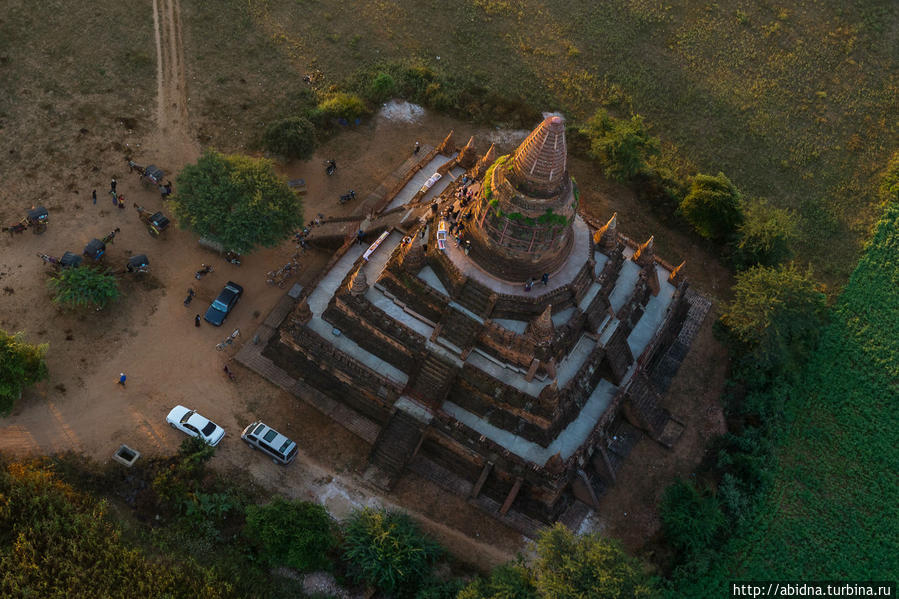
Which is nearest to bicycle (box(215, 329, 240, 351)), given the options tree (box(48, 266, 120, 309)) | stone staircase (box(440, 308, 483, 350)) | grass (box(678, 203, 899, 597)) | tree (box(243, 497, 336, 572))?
tree (box(48, 266, 120, 309))

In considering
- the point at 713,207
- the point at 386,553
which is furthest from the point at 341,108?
the point at 386,553

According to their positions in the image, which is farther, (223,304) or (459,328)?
(223,304)

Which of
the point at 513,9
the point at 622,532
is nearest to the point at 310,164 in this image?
the point at 513,9

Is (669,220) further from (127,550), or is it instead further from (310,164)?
(127,550)

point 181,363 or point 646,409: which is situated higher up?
point 646,409

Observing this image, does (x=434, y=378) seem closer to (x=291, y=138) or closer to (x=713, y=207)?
(x=291, y=138)
